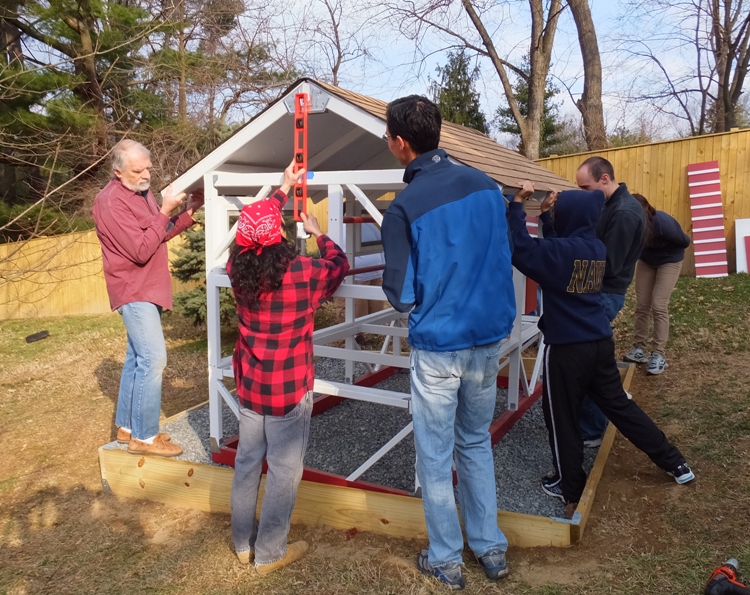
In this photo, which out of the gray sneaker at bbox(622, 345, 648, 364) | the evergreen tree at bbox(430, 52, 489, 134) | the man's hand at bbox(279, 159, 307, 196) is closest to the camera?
the man's hand at bbox(279, 159, 307, 196)

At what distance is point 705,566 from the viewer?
2883mm

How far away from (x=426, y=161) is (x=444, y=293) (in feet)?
1.96

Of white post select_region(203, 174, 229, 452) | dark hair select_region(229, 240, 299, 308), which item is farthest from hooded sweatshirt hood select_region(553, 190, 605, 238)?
white post select_region(203, 174, 229, 452)

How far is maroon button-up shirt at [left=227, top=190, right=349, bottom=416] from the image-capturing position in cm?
291

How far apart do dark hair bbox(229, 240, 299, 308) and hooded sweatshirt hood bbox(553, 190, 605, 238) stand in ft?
5.37

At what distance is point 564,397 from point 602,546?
2.61 feet

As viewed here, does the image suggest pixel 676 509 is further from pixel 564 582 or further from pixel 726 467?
pixel 564 582

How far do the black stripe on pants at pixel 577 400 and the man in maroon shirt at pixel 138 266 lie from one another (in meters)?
2.46

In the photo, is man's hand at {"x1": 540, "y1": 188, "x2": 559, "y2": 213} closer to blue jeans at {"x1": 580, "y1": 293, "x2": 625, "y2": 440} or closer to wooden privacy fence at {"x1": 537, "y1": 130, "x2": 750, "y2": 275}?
blue jeans at {"x1": 580, "y1": 293, "x2": 625, "y2": 440}

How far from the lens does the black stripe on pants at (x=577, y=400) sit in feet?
10.9

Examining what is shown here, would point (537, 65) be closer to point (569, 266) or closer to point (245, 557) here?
point (569, 266)

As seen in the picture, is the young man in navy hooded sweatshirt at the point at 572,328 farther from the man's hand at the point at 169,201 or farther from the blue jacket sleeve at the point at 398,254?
the man's hand at the point at 169,201

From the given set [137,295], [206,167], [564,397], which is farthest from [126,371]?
[564,397]

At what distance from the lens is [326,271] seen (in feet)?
10.0
